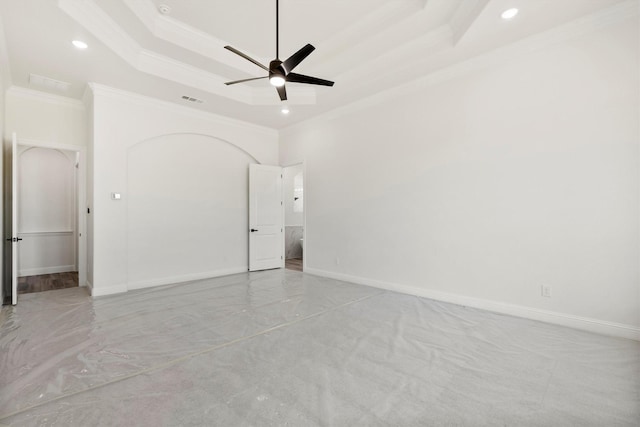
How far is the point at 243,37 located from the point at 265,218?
3.46 m

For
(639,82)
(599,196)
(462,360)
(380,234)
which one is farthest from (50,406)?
(639,82)

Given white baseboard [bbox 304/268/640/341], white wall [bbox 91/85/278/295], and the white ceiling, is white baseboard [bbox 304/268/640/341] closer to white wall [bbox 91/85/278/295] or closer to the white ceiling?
the white ceiling

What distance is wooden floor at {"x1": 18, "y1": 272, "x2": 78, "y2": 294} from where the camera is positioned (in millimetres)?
4692

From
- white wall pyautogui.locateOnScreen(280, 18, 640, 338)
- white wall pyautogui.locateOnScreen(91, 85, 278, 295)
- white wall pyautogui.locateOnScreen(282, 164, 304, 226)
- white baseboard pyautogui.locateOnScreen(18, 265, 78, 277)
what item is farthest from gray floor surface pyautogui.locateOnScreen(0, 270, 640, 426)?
white wall pyautogui.locateOnScreen(282, 164, 304, 226)

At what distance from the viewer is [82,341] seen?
2754mm

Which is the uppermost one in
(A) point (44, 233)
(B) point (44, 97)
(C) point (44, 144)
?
(B) point (44, 97)

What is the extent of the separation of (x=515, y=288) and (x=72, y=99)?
6.94 meters

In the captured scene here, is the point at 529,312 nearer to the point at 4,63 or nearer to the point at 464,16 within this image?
the point at 464,16

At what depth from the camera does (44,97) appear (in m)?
4.50

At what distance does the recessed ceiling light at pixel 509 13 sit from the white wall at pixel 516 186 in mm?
612

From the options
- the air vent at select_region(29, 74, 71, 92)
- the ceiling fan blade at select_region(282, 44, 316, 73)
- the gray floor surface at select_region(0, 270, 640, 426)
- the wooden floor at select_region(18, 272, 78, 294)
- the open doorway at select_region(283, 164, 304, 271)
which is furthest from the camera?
the open doorway at select_region(283, 164, 304, 271)

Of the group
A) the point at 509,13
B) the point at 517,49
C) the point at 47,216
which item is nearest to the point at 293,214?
the point at 47,216

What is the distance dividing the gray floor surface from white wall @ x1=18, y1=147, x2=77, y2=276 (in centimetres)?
303

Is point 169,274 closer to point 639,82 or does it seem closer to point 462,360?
point 462,360
